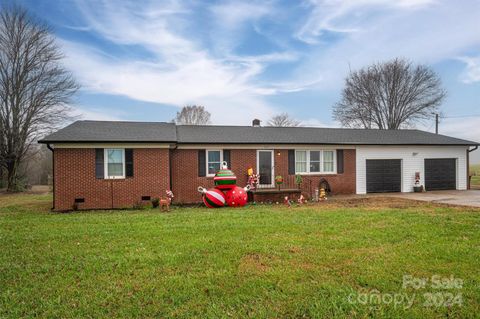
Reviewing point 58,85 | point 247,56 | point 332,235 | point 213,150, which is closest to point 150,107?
point 58,85

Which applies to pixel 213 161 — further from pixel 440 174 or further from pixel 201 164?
pixel 440 174

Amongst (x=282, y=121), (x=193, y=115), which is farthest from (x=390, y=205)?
(x=193, y=115)

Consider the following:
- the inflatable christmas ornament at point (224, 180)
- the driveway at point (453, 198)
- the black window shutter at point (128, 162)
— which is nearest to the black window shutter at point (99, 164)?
the black window shutter at point (128, 162)

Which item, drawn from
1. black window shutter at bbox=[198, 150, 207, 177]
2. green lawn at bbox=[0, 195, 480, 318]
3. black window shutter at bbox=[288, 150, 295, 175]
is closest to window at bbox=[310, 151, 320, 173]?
black window shutter at bbox=[288, 150, 295, 175]

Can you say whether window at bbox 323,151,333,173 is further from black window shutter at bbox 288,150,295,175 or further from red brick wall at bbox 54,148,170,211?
red brick wall at bbox 54,148,170,211

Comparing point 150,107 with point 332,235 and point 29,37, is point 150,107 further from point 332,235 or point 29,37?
point 332,235

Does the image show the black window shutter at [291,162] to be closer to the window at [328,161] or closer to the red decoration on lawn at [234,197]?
the window at [328,161]

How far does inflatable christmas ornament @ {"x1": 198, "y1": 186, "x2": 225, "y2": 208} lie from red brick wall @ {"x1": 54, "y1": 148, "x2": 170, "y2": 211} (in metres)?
2.14

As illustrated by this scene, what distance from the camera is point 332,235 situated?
613 centimetres

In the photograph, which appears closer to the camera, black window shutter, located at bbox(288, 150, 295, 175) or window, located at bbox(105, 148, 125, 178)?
window, located at bbox(105, 148, 125, 178)

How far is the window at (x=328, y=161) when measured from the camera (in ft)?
51.1

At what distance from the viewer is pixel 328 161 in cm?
1563

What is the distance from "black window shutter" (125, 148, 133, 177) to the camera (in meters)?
12.3

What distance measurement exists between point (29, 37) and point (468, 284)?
2832 cm
